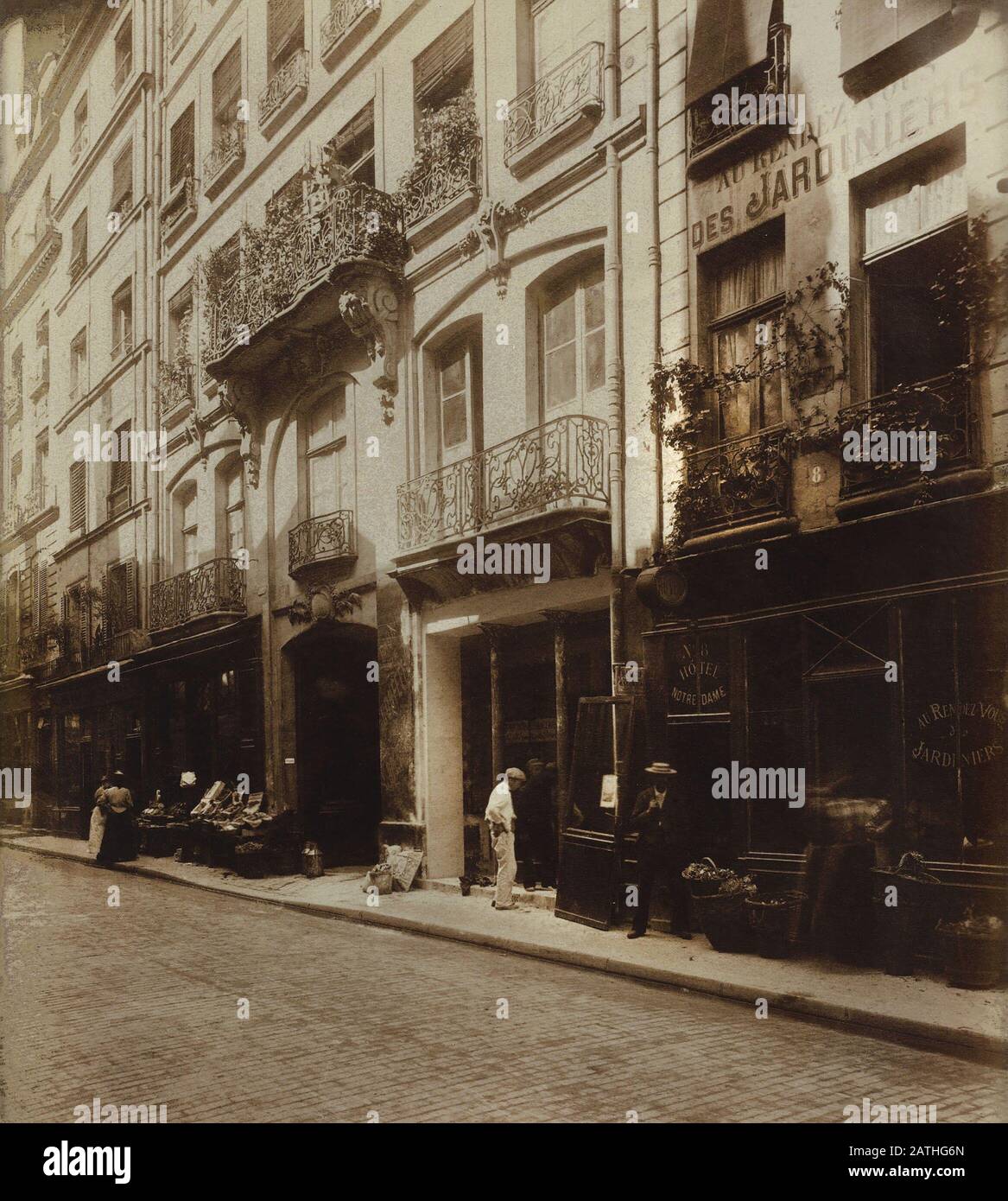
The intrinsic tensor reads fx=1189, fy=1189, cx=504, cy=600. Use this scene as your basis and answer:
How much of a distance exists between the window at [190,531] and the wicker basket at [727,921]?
15.5 metres

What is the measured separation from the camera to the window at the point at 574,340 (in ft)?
45.4

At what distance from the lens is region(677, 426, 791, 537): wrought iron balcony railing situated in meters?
11.0

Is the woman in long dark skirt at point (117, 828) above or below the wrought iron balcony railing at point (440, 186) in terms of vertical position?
below

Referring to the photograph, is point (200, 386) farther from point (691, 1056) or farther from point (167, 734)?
point (691, 1056)

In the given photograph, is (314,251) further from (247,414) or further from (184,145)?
(184,145)

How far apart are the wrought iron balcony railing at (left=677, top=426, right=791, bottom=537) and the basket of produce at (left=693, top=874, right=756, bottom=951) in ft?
11.2

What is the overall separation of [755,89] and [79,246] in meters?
7.98

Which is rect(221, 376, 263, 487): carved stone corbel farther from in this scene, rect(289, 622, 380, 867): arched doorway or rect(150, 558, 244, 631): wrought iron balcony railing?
rect(289, 622, 380, 867): arched doorway

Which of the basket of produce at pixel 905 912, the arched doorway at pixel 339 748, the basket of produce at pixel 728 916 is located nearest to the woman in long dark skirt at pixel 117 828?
the arched doorway at pixel 339 748

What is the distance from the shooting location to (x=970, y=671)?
9.11 metres

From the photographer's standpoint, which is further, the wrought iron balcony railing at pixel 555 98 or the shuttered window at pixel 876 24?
the wrought iron balcony railing at pixel 555 98

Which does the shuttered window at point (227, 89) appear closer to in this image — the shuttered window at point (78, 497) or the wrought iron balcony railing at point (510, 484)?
the shuttered window at point (78, 497)

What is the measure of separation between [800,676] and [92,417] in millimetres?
17274
